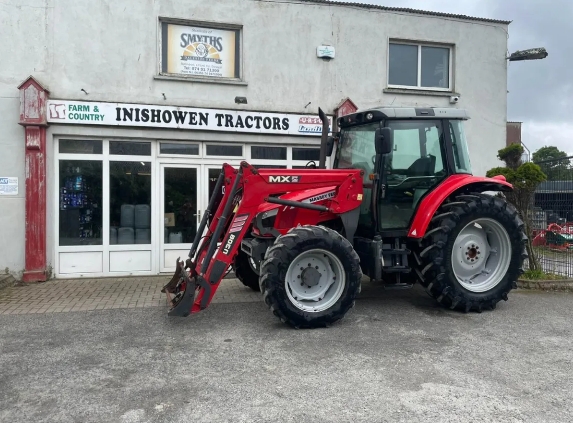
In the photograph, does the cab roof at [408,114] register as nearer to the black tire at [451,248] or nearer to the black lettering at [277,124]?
the black tire at [451,248]

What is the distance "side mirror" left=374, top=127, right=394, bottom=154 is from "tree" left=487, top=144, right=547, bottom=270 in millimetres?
3438

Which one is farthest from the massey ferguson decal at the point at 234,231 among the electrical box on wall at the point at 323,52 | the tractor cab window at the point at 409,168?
the electrical box on wall at the point at 323,52

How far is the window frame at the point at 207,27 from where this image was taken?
8938 millimetres

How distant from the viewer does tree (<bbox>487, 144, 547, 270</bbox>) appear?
26.1ft

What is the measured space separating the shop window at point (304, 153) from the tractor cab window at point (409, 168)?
12.1ft

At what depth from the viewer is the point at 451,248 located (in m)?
5.95

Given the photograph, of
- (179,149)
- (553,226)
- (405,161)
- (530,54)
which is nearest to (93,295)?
(179,149)

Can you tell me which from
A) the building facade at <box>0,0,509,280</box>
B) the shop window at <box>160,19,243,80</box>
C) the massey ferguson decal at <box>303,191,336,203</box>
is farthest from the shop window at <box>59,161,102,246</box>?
the massey ferguson decal at <box>303,191,336,203</box>

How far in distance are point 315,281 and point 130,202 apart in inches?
190

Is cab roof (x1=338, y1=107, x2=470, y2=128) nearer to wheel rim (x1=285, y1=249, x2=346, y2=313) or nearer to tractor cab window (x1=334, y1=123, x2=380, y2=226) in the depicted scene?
tractor cab window (x1=334, y1=123, x2=380, y2=226)

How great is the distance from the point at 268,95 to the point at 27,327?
19.1 feet

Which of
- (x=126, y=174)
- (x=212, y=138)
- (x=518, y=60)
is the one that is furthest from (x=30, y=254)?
(x=518, y=60)

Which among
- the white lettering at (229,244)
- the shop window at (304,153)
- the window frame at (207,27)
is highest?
the window frame at (207,27)

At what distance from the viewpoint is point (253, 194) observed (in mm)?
5594
